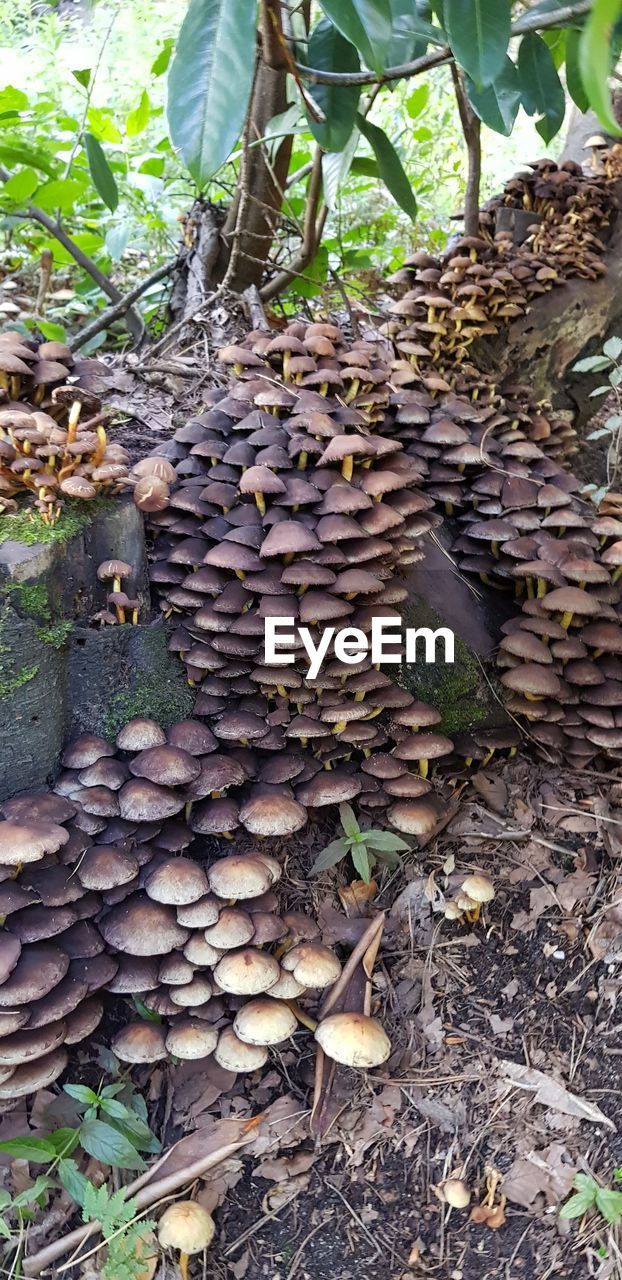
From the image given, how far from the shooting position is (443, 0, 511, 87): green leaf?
2641mm

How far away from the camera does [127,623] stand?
3.75 metres

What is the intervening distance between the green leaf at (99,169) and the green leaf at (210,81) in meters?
2.64

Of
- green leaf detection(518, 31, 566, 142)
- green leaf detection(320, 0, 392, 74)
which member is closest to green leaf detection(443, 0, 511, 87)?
green leaf detection(320, 0, 392, 74)

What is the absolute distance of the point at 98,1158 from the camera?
298cm

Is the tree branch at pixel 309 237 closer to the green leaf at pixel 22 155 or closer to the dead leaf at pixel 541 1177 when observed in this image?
the green leaf at pixel 22 155

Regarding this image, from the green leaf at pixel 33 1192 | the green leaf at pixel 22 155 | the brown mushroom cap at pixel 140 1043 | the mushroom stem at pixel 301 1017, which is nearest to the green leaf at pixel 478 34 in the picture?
the green leaf at pixel 22 155

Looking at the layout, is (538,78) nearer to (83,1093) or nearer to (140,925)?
(140,925)

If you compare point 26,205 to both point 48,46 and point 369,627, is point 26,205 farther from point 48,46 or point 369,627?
point 48,46

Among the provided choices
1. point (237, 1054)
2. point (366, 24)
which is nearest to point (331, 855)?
point (237, 1054)

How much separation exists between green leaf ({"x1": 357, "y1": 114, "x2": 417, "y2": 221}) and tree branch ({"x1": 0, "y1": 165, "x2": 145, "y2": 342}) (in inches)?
103

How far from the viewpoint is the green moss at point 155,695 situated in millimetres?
3695

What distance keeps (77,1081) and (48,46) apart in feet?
34.8

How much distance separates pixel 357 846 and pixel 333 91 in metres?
3.43

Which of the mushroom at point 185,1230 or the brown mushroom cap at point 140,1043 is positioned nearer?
the mushroom at point 185,1230
